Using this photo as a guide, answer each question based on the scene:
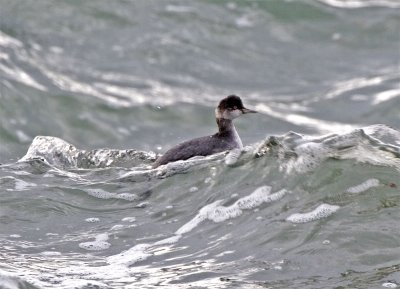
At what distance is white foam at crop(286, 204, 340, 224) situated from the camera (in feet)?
25.7

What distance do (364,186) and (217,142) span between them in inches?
90.9

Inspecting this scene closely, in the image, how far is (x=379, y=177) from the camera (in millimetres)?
8430

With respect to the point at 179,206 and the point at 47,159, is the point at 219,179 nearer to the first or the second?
the point at 179,206

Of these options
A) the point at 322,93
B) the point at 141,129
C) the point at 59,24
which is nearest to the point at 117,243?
the point at 141,129

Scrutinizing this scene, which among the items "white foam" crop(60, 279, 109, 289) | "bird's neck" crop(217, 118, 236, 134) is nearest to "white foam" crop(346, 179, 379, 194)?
"white foam" crop(60, 279, 109, 289)

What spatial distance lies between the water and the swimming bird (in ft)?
0.70

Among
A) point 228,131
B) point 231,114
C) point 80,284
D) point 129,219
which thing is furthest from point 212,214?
point 231,114

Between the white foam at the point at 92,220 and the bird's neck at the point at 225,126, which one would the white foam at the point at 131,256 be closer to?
the white foam at the point at 92,220

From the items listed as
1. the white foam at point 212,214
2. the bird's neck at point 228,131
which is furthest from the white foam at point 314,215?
the bird's neck at point 228,131

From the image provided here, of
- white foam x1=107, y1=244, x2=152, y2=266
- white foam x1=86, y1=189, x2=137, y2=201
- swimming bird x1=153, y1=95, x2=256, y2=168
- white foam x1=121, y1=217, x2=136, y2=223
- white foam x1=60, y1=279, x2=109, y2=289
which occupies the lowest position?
white foam x1=60, y1=279, x2=109, y2=289

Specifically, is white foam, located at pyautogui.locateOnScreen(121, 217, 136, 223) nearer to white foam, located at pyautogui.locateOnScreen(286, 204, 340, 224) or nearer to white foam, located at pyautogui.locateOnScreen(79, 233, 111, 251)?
white foam, located at pyautogui.locateOnScreen(79, 233, 111, 251)

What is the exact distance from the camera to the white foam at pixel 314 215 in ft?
25.7

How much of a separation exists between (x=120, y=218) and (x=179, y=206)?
499 mm

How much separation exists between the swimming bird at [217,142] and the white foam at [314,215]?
6.90 ft
